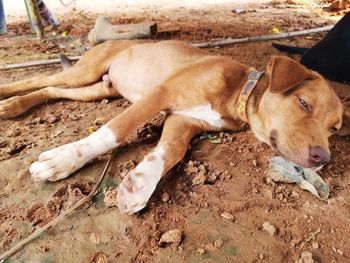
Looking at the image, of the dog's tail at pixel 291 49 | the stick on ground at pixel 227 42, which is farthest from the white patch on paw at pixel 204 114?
the dog's tail at pixel 291 49

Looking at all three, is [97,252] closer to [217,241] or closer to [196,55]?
[217,241]

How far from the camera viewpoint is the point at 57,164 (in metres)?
2.83

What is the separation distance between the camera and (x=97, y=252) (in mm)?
2287

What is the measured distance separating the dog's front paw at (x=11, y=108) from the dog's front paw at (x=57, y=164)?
1398 millimetres

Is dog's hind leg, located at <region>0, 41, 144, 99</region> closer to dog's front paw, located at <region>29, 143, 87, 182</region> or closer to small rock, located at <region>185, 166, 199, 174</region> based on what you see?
dog's front paw, located at <region>29, 143, 87, 182</region>

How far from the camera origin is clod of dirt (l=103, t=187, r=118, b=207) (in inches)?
103

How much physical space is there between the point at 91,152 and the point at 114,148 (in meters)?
0.25

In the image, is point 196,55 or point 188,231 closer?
point 188,231

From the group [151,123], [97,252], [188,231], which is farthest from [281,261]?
[151,123]

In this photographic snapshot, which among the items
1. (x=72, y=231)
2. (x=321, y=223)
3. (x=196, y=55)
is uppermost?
(x=196, y=55)

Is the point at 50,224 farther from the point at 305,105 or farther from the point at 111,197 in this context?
the point at 305,105

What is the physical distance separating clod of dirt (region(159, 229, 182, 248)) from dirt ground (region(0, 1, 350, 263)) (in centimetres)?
3

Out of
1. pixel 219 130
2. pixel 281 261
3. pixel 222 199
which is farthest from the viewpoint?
pixel 219 130

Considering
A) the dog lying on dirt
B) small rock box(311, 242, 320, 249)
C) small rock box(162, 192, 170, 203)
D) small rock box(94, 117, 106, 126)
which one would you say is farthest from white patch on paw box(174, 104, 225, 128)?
small rock box(311, 242, 320, 249)
